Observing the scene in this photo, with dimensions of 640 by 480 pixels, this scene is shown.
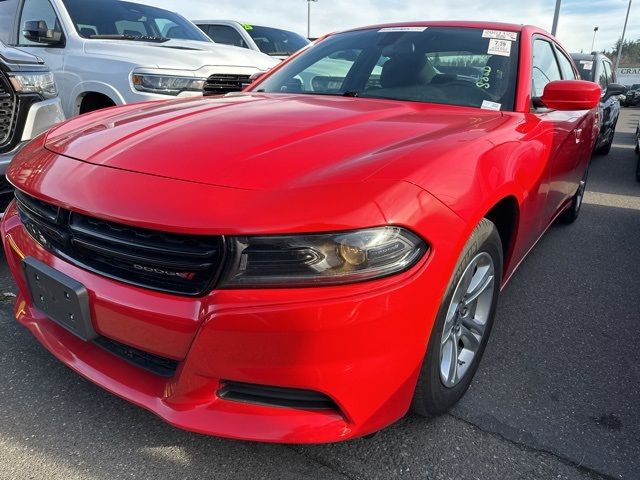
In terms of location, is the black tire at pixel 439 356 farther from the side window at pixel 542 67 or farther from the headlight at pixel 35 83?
the headlight at pixel 35 83

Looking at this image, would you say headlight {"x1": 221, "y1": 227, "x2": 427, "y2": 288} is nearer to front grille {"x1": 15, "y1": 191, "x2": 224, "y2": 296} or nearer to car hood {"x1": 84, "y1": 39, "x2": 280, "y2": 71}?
front grille {"x1": 15, "y1": 191, "x2": 224, "y2": 296}

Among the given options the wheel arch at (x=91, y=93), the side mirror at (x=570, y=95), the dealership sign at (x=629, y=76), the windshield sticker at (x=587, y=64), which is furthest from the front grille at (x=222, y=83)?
the dealership sign at (x=629, y=76)

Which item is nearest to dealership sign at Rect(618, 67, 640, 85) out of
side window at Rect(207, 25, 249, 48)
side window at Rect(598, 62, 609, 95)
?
side window at Rect(598, 62, 609, 95)

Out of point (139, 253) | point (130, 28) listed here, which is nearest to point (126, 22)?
point (130, 28)

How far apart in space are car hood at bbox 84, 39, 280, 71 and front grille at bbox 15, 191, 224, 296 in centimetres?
332

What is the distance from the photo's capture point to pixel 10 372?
2.04 m

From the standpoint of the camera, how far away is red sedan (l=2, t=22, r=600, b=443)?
1.30 meters

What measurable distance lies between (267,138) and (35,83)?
2.47 metres

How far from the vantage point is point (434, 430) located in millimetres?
1796

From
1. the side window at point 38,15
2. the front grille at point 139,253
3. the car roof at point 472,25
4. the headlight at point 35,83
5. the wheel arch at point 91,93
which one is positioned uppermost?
the side window at point 38,15

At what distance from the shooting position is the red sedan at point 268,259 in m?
1.30

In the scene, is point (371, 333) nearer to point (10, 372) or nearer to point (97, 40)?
point (10, 372)

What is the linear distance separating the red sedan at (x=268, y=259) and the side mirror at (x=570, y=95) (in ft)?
1.71

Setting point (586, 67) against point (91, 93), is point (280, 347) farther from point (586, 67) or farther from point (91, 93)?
point (586, 67)
